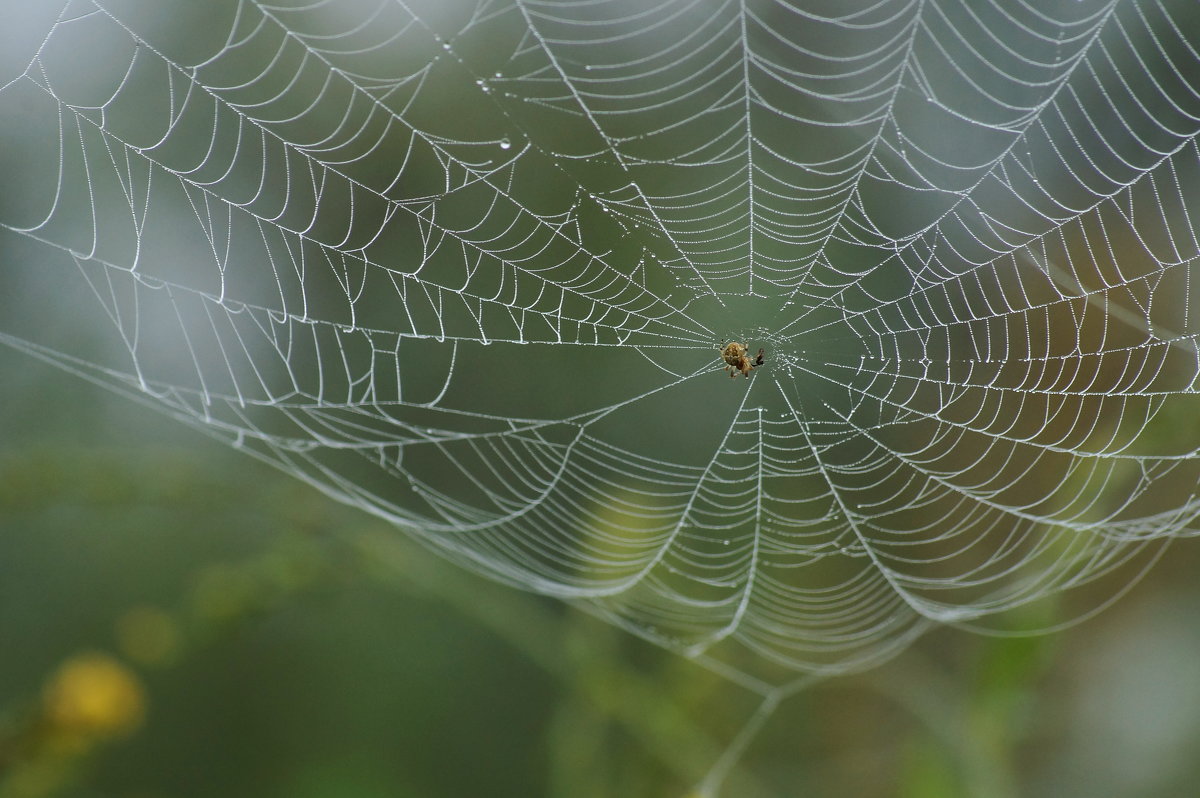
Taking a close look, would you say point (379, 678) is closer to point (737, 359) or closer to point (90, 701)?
point (737, 359)

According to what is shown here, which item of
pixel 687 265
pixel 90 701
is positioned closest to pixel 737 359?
pixel 687 265

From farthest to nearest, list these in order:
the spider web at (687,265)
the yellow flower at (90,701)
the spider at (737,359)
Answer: the spider at (737,359) < the spider web at (687,265) < the yellow flower at (90,701)

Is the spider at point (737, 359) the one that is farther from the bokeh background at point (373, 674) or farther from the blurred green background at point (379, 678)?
the blurred green background at point (379, 678)

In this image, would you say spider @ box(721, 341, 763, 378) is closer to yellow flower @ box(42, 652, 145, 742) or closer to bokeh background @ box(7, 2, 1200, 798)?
bokeh background @ box(7, 2, 1200, 798)

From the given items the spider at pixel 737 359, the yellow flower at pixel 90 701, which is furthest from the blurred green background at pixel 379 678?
the spider at pixel 737 359

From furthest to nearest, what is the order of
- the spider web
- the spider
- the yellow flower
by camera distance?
the spider < the spider web < the yellow flower

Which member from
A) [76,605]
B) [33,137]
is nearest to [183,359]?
[33,137]

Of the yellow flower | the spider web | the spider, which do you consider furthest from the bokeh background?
the spider
